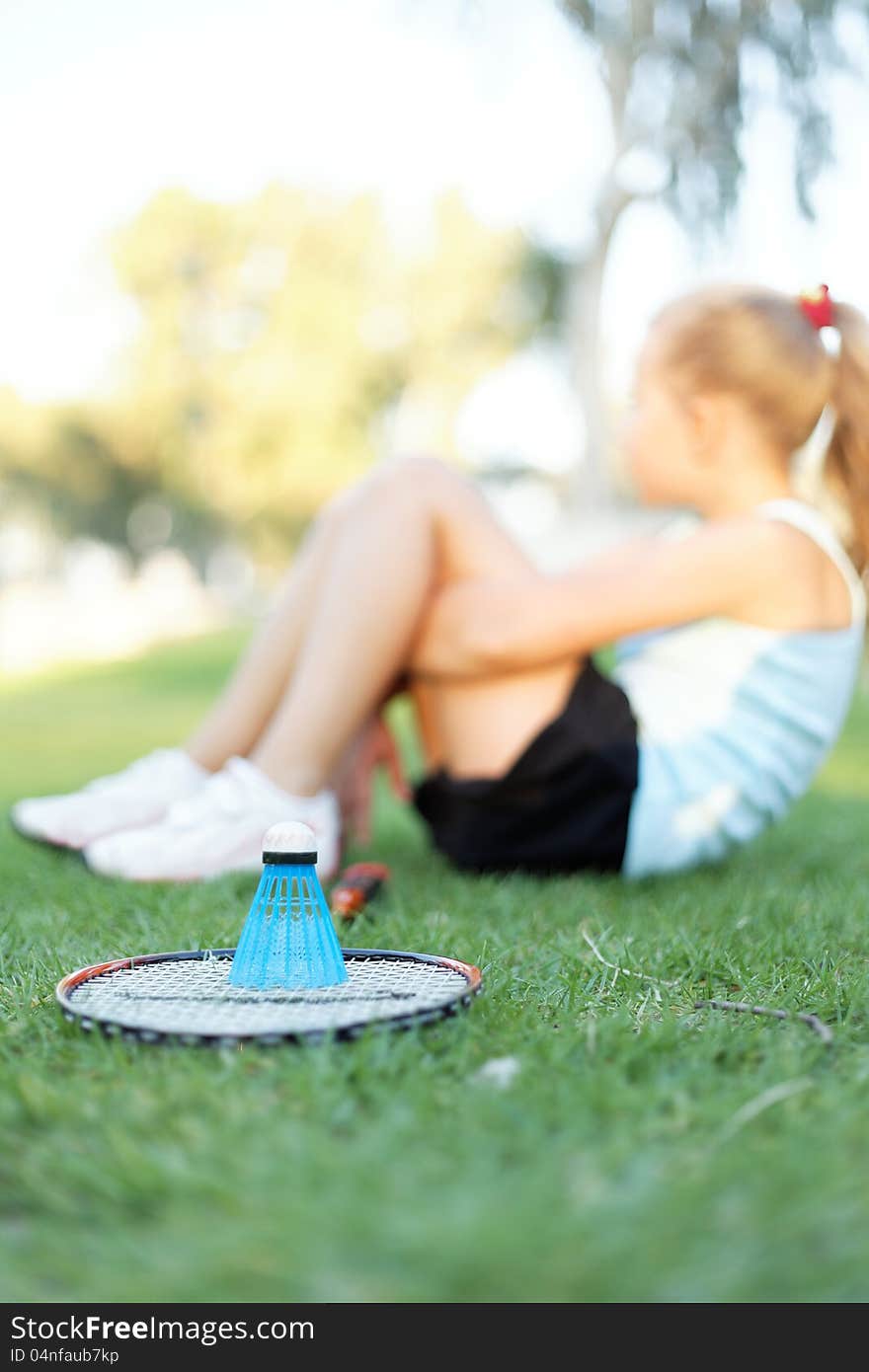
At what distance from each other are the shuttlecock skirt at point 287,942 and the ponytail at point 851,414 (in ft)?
4.53

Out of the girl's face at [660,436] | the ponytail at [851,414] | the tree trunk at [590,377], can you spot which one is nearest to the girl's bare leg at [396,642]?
the girl's face at [660,436]

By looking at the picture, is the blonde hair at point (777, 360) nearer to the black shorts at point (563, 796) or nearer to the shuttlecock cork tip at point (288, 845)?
the black shorts at point (563, 796)

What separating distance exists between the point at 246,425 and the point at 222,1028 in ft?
74.4

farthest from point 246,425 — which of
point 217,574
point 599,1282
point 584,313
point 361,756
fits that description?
point 599,1282

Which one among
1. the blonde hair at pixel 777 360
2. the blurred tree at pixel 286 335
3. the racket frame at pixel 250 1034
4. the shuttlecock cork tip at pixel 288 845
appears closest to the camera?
the racket frame at pixel 250 1034

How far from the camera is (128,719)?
7.68m

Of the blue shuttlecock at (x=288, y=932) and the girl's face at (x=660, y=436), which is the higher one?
the girl's face at (x=660, y=436)

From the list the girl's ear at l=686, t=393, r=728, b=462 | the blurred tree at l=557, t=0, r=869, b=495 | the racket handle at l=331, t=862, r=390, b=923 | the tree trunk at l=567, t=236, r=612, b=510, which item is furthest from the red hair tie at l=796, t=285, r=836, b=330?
the tree trunk at l=567, t=236, r=612, b=510

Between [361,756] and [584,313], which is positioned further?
[584,313]

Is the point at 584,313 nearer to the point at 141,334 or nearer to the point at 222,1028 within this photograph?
the point at 222,1028

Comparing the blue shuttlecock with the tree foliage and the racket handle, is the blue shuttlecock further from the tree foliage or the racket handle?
the tree foliage

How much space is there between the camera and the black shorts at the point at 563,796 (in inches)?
80.9

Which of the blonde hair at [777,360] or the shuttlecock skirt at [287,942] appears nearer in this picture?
the shuttlecock skirt at [287,942]

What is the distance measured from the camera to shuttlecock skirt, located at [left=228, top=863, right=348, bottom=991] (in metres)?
1.25
